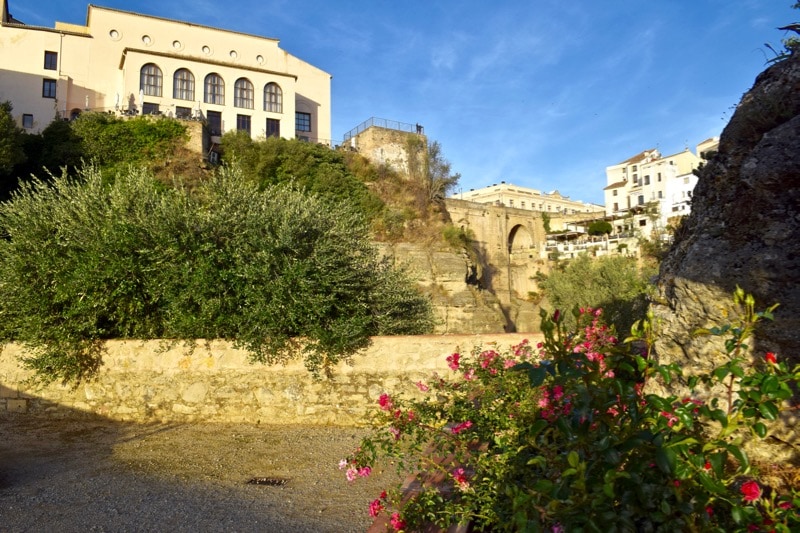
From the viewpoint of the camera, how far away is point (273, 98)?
3516 centimetres

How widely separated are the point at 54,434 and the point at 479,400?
7.25 meters

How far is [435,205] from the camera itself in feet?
123

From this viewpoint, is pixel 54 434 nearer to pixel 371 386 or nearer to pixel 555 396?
pixel 371 386

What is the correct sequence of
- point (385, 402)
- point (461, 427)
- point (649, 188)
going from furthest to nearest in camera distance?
point (649, 188), point (385, 402), point (461, 427)

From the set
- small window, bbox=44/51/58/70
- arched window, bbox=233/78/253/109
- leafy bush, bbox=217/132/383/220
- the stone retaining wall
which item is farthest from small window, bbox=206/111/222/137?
the stone retaining wall

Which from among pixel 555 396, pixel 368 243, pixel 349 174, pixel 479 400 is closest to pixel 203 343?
pixel 368 243

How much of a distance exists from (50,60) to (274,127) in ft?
42.9

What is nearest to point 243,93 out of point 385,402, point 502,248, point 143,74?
point 143,74

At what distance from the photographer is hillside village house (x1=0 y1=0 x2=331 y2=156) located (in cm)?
3122

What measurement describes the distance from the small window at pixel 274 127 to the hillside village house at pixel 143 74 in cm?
6

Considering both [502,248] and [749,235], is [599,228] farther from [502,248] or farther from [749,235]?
[749,235]

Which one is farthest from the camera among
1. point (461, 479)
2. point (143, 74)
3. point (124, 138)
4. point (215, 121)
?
point (215, 121)

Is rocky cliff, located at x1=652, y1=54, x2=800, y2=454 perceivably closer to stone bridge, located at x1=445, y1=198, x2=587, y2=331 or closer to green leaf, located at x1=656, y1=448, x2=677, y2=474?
green leaf, located at x1=656, y1=448, x2=677, y2=474

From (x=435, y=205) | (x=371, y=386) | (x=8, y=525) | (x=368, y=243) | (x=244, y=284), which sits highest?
(x=435, y=205)
